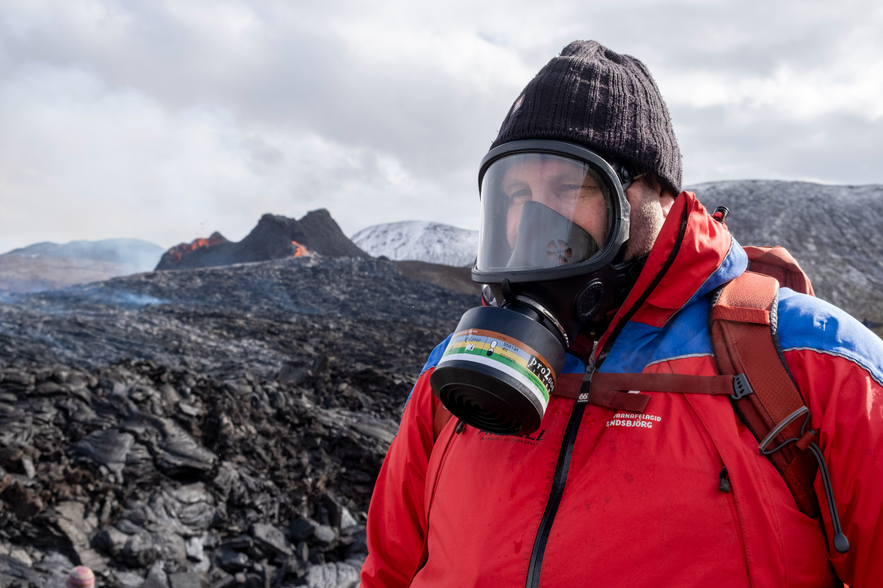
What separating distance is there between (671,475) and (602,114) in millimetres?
953

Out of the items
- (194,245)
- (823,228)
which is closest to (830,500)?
(823,228)

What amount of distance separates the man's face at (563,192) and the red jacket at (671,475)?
0.20m

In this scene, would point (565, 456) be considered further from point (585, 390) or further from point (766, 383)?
point (766, 383)

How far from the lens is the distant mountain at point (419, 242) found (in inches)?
2542

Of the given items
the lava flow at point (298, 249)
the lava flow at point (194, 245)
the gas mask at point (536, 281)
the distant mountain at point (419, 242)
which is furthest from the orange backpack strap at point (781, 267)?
the distant mountain at point (419, 242)

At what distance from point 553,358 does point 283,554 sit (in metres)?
4.69

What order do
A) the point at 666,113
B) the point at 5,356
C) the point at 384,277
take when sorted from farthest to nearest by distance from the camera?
1. the point at 384,277
2. the point at 5,356
3. the point at 666,113

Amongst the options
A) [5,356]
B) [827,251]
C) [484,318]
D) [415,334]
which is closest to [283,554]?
[484,318]

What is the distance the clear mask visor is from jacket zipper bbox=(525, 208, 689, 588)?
0.59 ft

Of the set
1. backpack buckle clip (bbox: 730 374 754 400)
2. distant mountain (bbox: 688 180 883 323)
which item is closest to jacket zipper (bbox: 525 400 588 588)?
backpack buckle clip (bbox: 730 374 754 400)

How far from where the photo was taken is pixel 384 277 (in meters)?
34.0

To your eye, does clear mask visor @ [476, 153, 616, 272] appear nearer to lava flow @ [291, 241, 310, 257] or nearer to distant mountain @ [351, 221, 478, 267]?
lava flow @ [291, 241, 310, 257]

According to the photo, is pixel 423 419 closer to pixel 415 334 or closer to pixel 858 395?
pixel 858 395

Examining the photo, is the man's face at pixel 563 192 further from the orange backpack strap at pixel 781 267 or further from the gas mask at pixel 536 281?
the orange backpack strap at pixel 781 267
